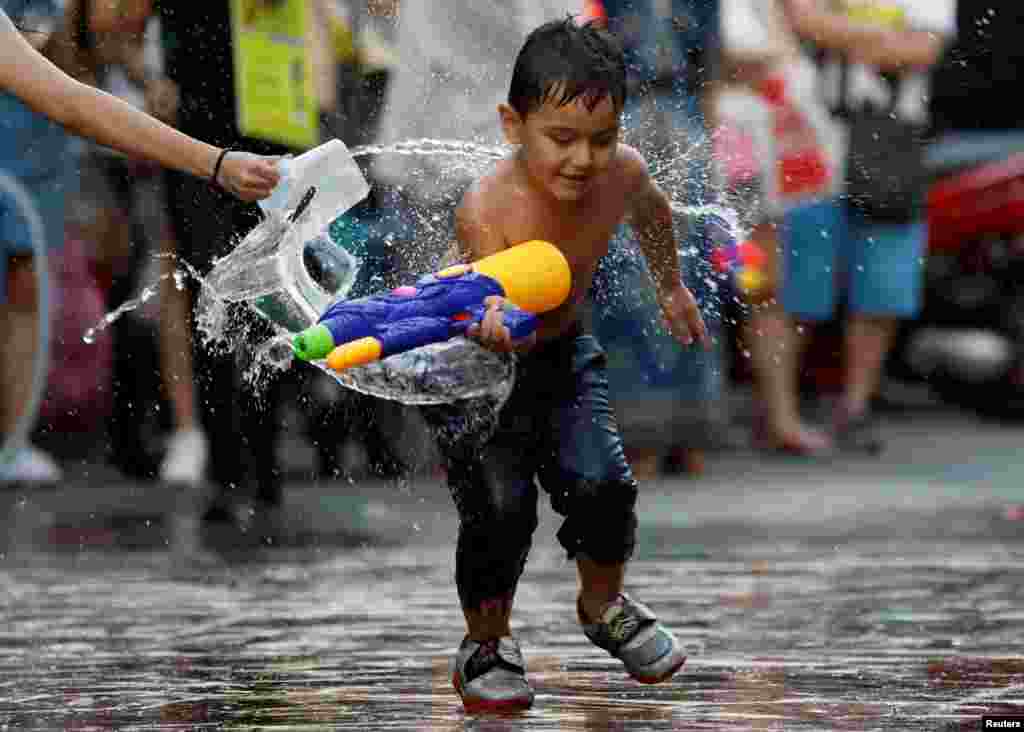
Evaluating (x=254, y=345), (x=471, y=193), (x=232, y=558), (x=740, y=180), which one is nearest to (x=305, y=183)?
(x=471, y=193)

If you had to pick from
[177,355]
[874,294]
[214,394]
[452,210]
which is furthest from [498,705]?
[874,294]

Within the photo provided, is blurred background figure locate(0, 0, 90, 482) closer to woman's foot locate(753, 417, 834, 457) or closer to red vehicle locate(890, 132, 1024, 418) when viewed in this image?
woman's foot locate(753, 417, 834, 457)

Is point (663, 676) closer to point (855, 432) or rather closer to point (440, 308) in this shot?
point (440, 308)

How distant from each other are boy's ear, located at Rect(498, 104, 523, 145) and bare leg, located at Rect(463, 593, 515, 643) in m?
0.90

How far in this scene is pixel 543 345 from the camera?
4.82 m

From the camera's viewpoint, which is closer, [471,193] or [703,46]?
[471,193]

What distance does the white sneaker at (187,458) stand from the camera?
9.51m

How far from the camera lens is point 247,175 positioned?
442cm

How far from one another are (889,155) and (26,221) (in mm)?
3528

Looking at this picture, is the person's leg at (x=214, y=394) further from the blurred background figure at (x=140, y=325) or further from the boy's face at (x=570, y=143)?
the boy's face at (x=570, y=143)

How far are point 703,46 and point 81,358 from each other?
12.3ft

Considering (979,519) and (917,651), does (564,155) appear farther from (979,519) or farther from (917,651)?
(979,519)

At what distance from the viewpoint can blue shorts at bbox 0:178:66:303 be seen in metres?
8.62

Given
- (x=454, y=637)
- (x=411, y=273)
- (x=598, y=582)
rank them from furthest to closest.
→ (x=454, y=637) < (x=411, y=273) < (x=598, y=582)
